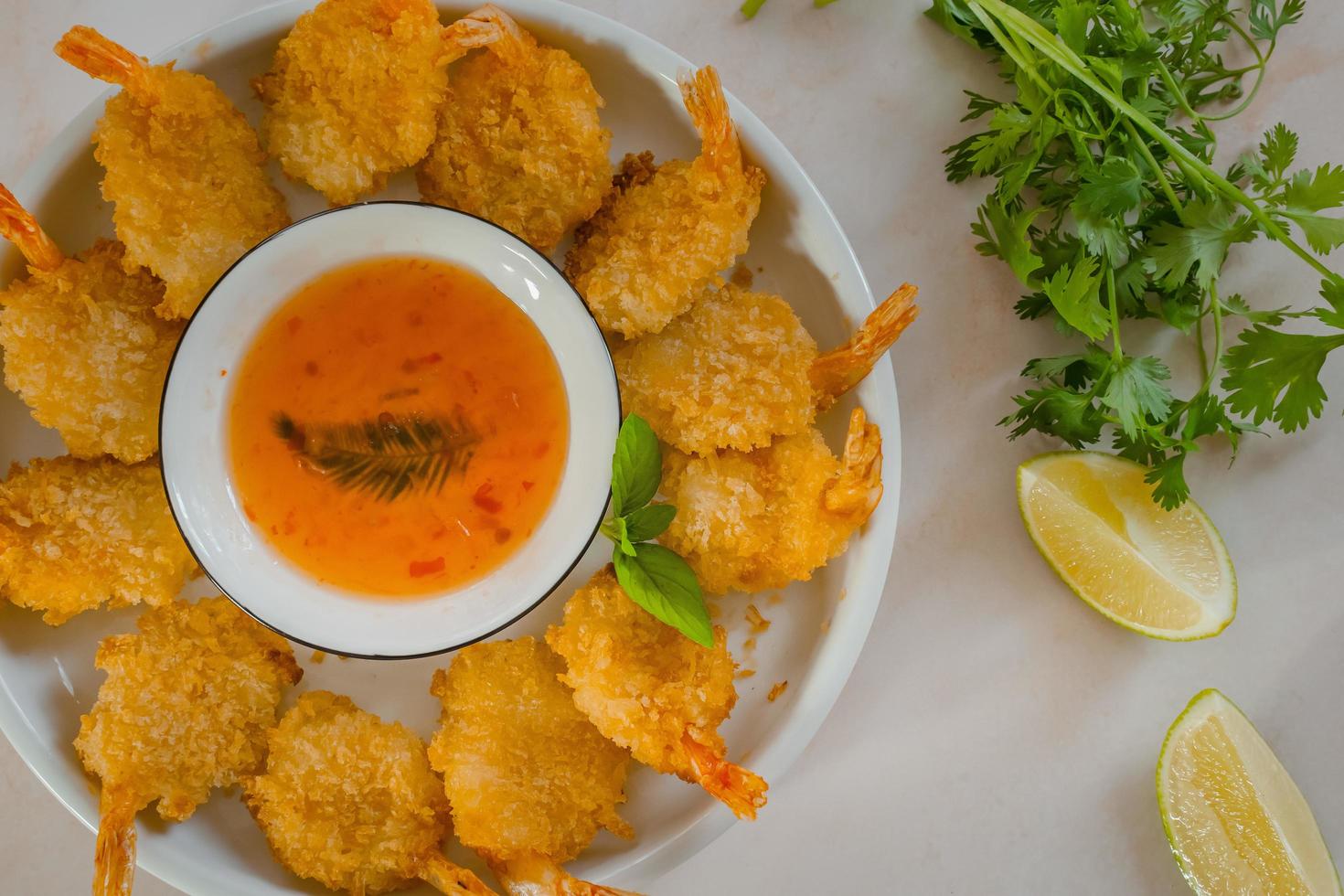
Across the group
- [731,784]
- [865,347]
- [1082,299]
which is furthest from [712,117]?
[731,784]

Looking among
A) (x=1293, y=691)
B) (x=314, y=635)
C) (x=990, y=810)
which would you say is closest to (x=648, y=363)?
(x=314, y=635)

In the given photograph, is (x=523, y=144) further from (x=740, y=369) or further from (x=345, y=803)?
(x=345, y=803)

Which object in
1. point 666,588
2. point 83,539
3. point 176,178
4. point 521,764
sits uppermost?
point 176,178

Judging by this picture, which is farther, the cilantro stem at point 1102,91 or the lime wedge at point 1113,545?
the lime wedge at point 1113,545

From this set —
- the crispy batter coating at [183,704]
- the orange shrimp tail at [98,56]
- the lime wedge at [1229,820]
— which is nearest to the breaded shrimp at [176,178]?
the orange shrimp tail at [98,56]

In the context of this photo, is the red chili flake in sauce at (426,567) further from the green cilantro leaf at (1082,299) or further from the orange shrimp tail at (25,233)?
the green cilantro leaf at (1082,299)

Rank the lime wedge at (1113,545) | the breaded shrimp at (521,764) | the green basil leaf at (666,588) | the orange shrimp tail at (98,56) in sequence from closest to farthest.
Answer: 1. the orange shrimp tail at (98,56)
2. the green basil leaf at (666,588)
3. the breaded shrimp at (521,764)
4. the lime wedge at (1113,545)

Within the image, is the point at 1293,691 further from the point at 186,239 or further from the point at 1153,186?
the point at 186,239
